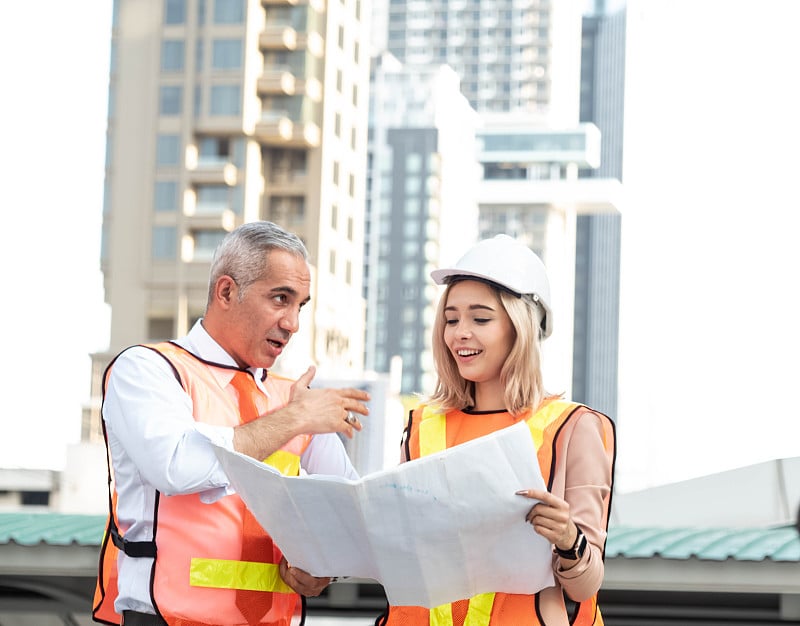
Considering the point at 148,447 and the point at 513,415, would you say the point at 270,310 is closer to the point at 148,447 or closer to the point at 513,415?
the point at 148,447

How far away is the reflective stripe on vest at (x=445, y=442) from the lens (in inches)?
95.7

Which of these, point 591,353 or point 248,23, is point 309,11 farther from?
point 591,353

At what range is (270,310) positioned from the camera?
8.87 feet

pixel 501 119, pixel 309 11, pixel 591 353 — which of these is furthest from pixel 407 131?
pixel 309 11

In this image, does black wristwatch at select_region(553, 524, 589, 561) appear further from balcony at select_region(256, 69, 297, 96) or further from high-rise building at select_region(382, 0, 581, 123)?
high-rise building at select_region(382, 0, 581, 123)

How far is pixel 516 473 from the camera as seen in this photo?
214cm

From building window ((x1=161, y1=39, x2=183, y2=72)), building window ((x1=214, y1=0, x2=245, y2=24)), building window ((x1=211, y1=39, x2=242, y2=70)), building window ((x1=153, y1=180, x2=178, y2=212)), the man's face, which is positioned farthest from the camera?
building window ((x1=161, y1=39, x2=183, y2=72))

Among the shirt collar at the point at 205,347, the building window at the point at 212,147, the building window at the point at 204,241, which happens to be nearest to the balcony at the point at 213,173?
the building window at the point at 212,147

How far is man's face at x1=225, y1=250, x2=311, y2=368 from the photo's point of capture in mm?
2705

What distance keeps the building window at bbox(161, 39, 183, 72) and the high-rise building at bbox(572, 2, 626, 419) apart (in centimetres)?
8059

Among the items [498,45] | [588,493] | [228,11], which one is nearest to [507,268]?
[588,493]

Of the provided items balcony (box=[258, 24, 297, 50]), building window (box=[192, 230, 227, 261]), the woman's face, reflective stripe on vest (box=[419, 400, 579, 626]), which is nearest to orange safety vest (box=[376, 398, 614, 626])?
reflective stripe on vest (box=[419, 400, 579, 626])

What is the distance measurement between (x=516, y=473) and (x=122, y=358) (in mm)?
956

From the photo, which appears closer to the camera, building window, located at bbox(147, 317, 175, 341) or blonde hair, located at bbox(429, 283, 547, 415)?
blonde hair, located at bbox(429, 283, 547, 415)
